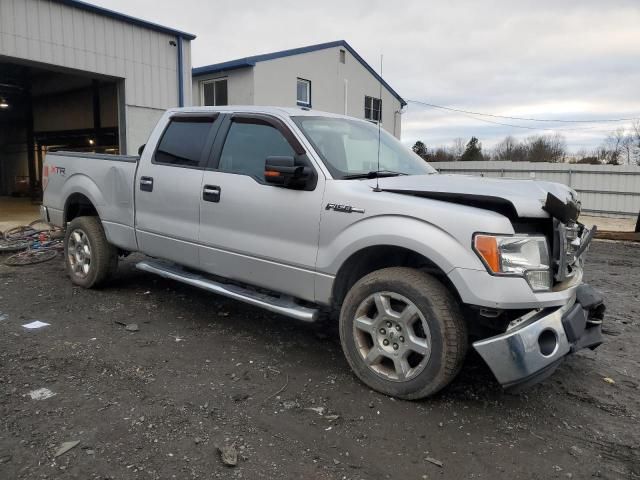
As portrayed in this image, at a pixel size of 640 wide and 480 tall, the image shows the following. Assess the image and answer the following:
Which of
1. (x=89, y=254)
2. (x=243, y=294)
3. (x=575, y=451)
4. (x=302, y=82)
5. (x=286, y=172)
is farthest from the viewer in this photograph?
(x=302, y=82)

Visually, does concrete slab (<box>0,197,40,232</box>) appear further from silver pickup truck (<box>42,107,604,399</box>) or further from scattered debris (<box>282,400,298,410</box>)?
scattered debris (<box>282,400,298,410</box>)

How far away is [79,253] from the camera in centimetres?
580

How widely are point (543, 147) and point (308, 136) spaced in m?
47.9

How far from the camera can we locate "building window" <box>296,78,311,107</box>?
66.2ft

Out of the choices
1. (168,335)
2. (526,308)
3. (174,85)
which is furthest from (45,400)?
(174,85)

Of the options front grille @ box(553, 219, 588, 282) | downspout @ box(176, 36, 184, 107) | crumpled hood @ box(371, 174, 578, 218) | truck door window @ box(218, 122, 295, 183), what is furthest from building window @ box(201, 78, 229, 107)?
front grille @ box(553, 219, 588, 282)

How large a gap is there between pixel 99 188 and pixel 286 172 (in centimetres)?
285

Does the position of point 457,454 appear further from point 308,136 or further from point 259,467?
point 308,136

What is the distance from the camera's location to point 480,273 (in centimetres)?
289

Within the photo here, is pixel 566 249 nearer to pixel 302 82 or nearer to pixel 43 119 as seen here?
pixel 302 82

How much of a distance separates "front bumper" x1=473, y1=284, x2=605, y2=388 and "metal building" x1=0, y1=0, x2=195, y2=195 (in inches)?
425

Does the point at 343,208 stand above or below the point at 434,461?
above

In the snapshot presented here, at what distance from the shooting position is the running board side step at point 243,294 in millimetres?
3672

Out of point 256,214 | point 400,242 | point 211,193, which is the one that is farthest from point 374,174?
point 211,193
